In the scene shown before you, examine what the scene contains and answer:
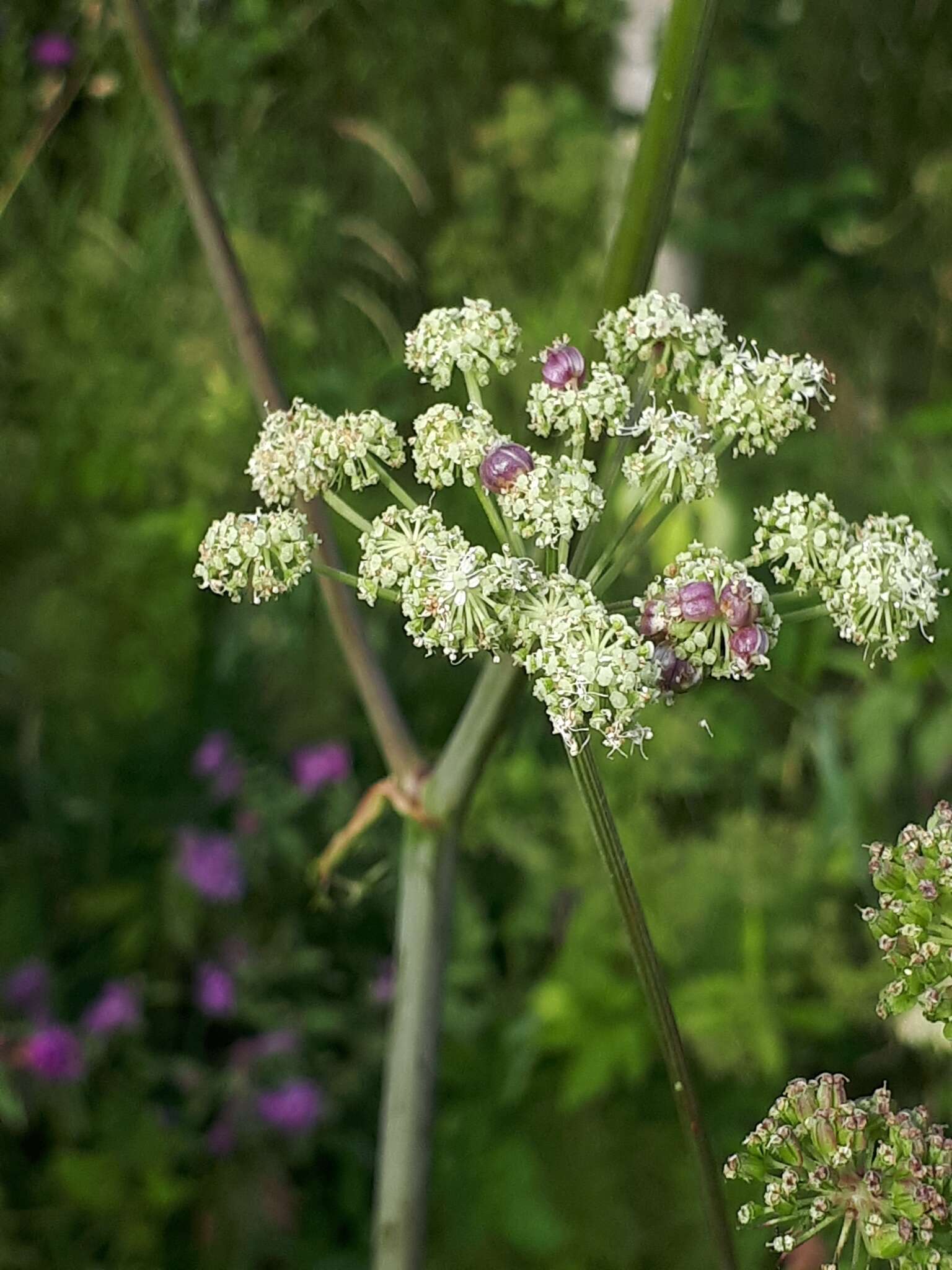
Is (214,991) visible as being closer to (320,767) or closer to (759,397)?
(320,767)

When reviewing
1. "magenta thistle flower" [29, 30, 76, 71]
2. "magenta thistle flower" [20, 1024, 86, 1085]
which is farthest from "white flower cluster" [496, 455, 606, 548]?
"magenta thistle flower" [29, 30, 76, 71]

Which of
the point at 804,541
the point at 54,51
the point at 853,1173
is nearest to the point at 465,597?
the point at 804,541

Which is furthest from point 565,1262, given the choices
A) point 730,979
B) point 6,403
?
point 6,403

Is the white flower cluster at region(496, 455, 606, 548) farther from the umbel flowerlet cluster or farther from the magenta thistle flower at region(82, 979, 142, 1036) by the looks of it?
the magenta thistle flower at region(82, 979, 142, 1036)

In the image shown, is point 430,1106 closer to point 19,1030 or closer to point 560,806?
point 19,1030

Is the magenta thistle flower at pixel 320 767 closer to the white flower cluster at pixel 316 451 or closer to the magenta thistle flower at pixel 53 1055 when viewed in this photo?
the magenta thistle flower at pixel 53 1055
